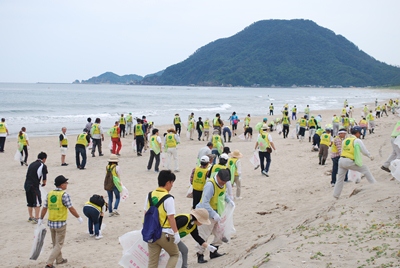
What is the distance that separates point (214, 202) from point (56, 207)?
2611mm

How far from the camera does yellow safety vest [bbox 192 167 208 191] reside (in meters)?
8.19

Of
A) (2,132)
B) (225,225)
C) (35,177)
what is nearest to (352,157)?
(225,225)

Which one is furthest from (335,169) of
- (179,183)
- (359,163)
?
(179,183)

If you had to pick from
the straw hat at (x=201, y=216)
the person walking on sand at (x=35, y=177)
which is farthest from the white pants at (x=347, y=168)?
the person walking on sand at (x=35, y=177)

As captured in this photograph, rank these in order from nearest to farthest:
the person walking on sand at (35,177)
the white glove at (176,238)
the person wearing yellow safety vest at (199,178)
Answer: the white glove at (176,238) < the person wearing yellow safety vest at (199,178) < the person walking on sand at (35,177)

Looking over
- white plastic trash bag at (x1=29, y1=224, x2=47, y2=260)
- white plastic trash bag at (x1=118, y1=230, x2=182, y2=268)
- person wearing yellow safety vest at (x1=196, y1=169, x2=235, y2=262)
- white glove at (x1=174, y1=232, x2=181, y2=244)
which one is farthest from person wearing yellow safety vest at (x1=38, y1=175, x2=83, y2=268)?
white glove at (x1=174, y1=232, x2=181, y2=244)

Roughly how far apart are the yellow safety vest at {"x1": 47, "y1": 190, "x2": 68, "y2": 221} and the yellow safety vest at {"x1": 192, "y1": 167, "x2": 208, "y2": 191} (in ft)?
8.03

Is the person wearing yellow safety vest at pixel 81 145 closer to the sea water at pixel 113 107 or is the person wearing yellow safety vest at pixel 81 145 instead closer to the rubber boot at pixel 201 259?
the rubber boot at pixel 201 259

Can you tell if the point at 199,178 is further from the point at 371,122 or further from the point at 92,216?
the point at 371,122

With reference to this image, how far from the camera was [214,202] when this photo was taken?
6957 millimetres

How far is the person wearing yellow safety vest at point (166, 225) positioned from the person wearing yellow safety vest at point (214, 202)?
131 cm

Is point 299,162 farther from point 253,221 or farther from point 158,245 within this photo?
point 158,245

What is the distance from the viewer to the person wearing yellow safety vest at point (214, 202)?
6.78 meters

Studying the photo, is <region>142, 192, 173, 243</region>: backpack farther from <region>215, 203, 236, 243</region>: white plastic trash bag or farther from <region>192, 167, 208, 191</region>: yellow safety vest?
<region>192, 167, 208, 191</region>: yellow safety vest
